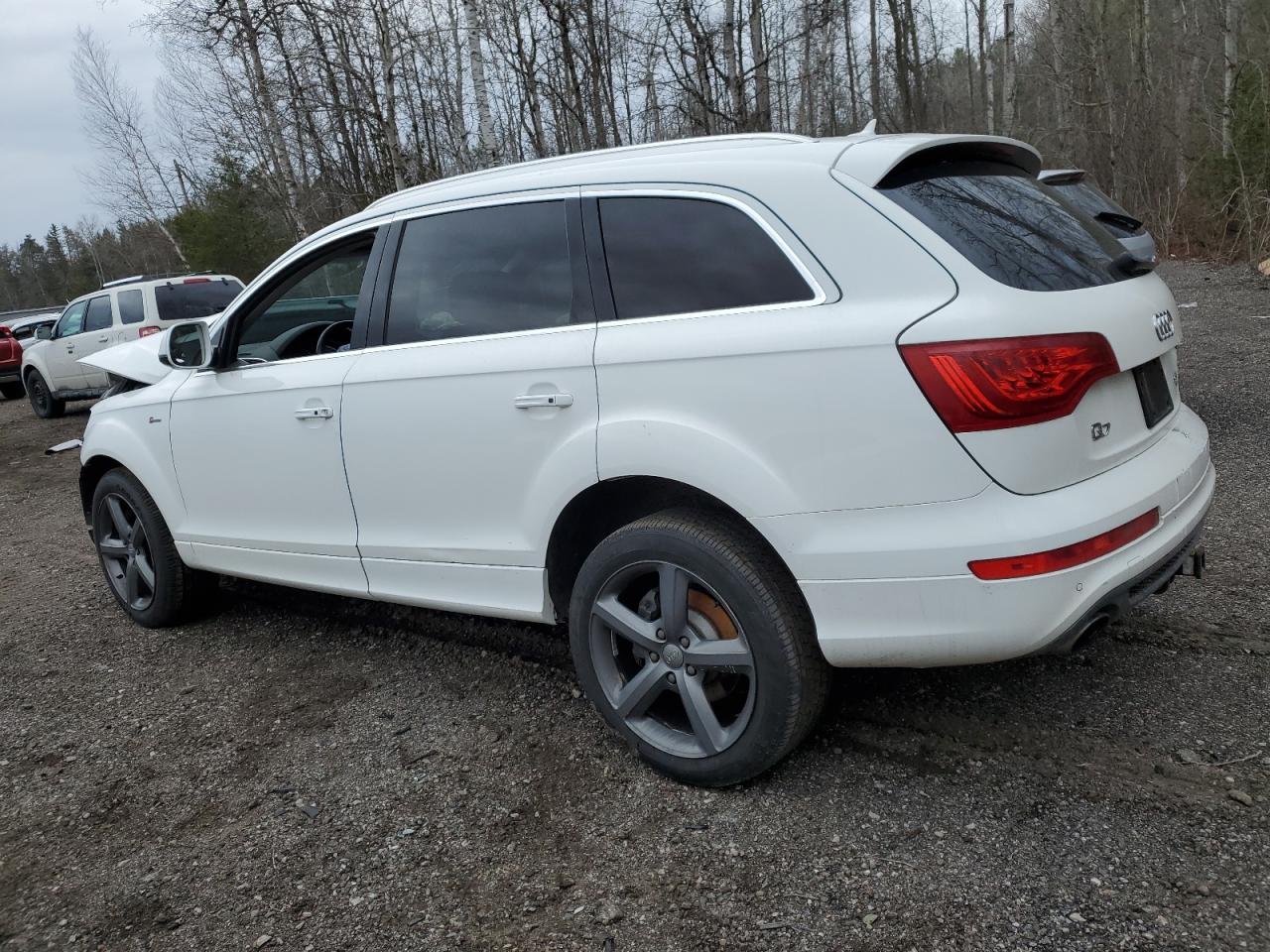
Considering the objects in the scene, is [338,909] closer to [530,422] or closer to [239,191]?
[530,422]

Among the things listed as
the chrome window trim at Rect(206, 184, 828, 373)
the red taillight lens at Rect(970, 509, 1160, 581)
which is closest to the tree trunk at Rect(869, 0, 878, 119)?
the chrome window trim at Rect(206, 184, 828, 373)

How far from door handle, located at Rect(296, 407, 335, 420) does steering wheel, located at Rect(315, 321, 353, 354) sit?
0.29m

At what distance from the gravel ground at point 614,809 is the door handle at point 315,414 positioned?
1141 mm

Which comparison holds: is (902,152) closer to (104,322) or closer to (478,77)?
(478,77)

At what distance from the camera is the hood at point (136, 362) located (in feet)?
15.4

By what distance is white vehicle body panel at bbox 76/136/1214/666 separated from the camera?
2.30 meters

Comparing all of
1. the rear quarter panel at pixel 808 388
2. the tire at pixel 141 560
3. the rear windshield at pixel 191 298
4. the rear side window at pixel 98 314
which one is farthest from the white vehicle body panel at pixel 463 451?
the rear side window at pixel 98 314

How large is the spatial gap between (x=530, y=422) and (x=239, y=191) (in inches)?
1071

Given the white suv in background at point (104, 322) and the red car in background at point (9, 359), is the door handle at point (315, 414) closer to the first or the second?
the white suv in background at point (104, 322)

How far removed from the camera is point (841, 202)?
8.21ft

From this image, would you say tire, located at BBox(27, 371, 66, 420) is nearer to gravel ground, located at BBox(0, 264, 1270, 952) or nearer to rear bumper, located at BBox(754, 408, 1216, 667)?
gravel ground, located at BBox(0, 264, 1270, 952)

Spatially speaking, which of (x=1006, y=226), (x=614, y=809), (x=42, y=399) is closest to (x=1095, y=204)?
(x=1006, y=226)

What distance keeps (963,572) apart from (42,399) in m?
17.5

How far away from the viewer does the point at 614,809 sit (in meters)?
2.84
